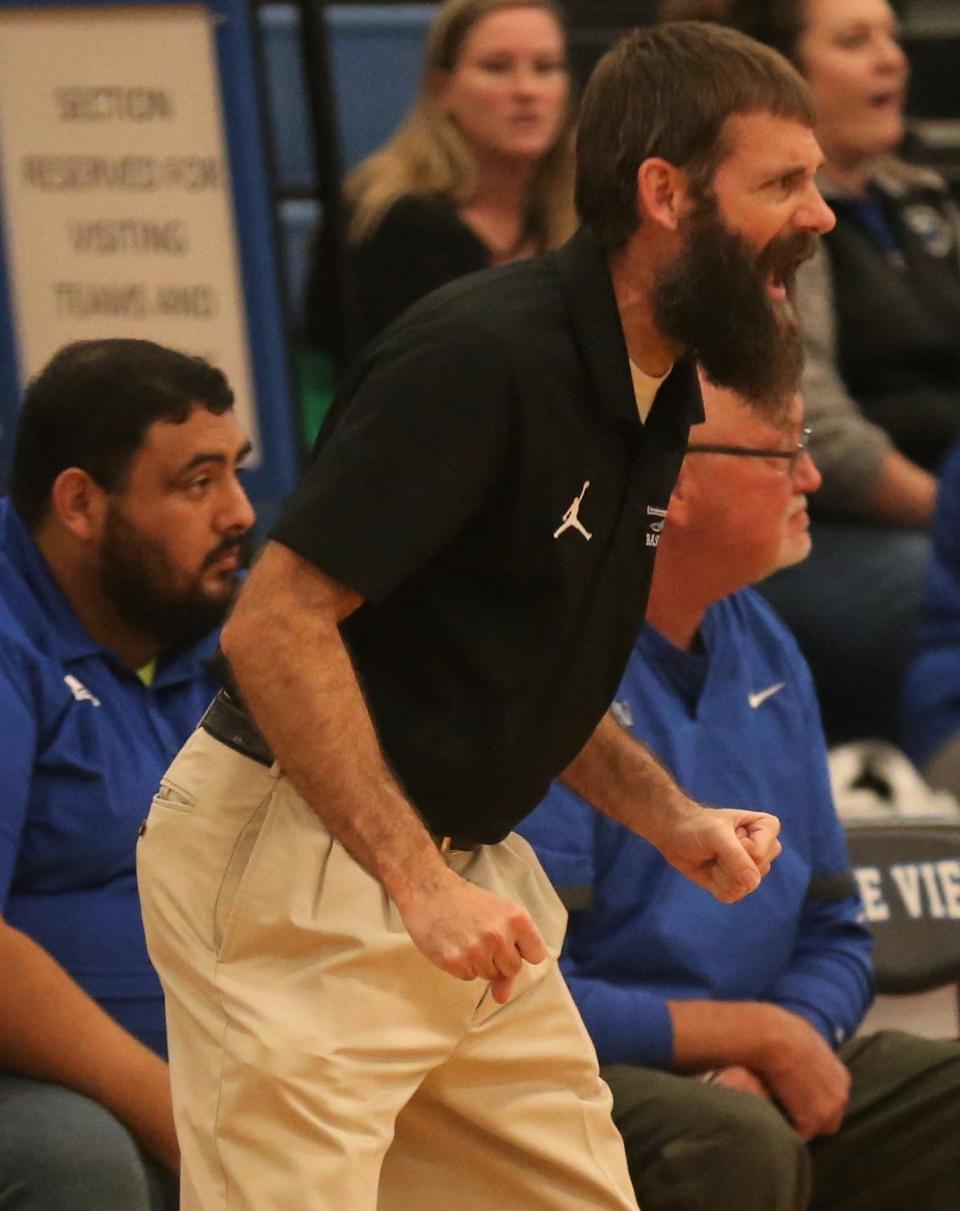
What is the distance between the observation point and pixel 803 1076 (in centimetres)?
322

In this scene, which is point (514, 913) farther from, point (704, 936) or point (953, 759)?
point (953, 759)

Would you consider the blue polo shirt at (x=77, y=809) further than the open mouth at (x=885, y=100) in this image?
No

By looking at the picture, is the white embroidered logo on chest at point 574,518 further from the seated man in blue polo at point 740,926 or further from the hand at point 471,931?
the seated man in blue polo at point 740,926

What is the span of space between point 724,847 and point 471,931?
42 cm

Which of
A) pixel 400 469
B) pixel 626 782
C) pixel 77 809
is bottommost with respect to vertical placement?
pixel 77 809

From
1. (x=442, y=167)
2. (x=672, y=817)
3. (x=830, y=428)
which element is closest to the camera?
(x=672, y=817)

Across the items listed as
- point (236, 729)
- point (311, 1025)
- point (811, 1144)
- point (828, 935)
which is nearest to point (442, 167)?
point (828, 935)

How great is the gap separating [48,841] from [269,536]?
1002 millimetres

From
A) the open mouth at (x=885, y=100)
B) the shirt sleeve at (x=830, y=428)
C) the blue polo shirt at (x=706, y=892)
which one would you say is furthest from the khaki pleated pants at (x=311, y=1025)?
the open mouth at (x=885, y=100)

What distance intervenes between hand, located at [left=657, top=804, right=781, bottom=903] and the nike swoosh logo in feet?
3.19

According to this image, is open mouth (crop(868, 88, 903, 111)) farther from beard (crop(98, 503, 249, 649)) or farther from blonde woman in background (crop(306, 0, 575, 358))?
beard (crop(98, 503, 249, 649))

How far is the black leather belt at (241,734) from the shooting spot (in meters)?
2.26

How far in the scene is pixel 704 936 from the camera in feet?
10.6

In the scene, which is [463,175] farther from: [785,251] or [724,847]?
[724,847]
